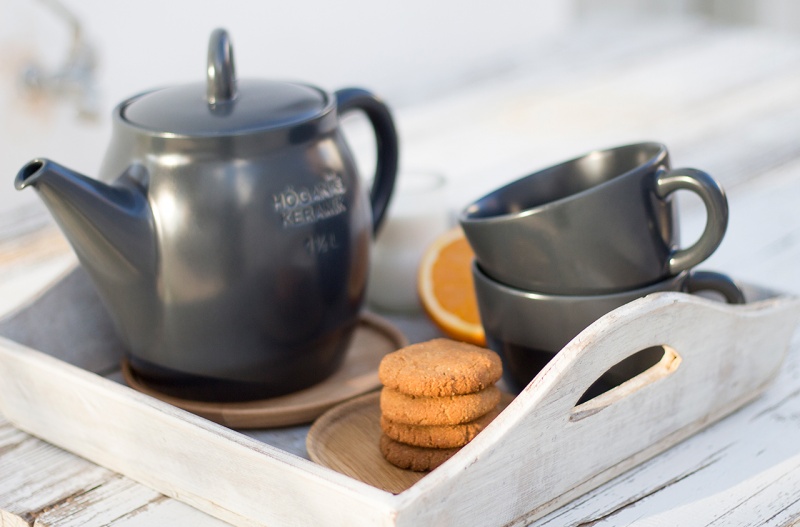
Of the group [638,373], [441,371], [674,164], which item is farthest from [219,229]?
[674,164]

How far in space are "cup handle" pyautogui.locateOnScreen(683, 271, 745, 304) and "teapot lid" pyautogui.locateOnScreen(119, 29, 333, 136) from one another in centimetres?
29

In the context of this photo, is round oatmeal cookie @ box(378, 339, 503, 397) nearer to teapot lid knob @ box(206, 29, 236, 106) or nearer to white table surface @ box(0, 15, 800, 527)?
white table surface @ box(0, 15, 800, 527)

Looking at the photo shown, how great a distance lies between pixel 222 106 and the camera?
2.29ft

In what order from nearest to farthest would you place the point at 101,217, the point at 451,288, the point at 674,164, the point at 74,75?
the point at 101,217, the point at 451,288, the point at 674,164, the point at 74,75

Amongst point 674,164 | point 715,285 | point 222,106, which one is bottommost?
point 674,164

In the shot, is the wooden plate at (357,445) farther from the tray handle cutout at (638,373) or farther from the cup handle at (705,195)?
the cup handle at (705,195)

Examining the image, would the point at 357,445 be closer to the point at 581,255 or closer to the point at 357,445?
the point at 357,445

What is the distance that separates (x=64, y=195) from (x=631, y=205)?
0.37 meters

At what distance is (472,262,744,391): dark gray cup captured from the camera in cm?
66

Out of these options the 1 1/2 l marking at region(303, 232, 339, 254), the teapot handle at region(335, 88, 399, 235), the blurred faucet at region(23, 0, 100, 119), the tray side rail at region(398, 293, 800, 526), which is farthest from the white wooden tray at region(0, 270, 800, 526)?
the blurred faucet at region(23, 0, 100, 119)

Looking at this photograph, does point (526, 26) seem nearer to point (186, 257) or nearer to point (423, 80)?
point (423, 80)

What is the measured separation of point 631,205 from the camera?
641mm

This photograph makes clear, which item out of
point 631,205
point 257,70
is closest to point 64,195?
point 631,205

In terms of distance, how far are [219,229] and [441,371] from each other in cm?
18
